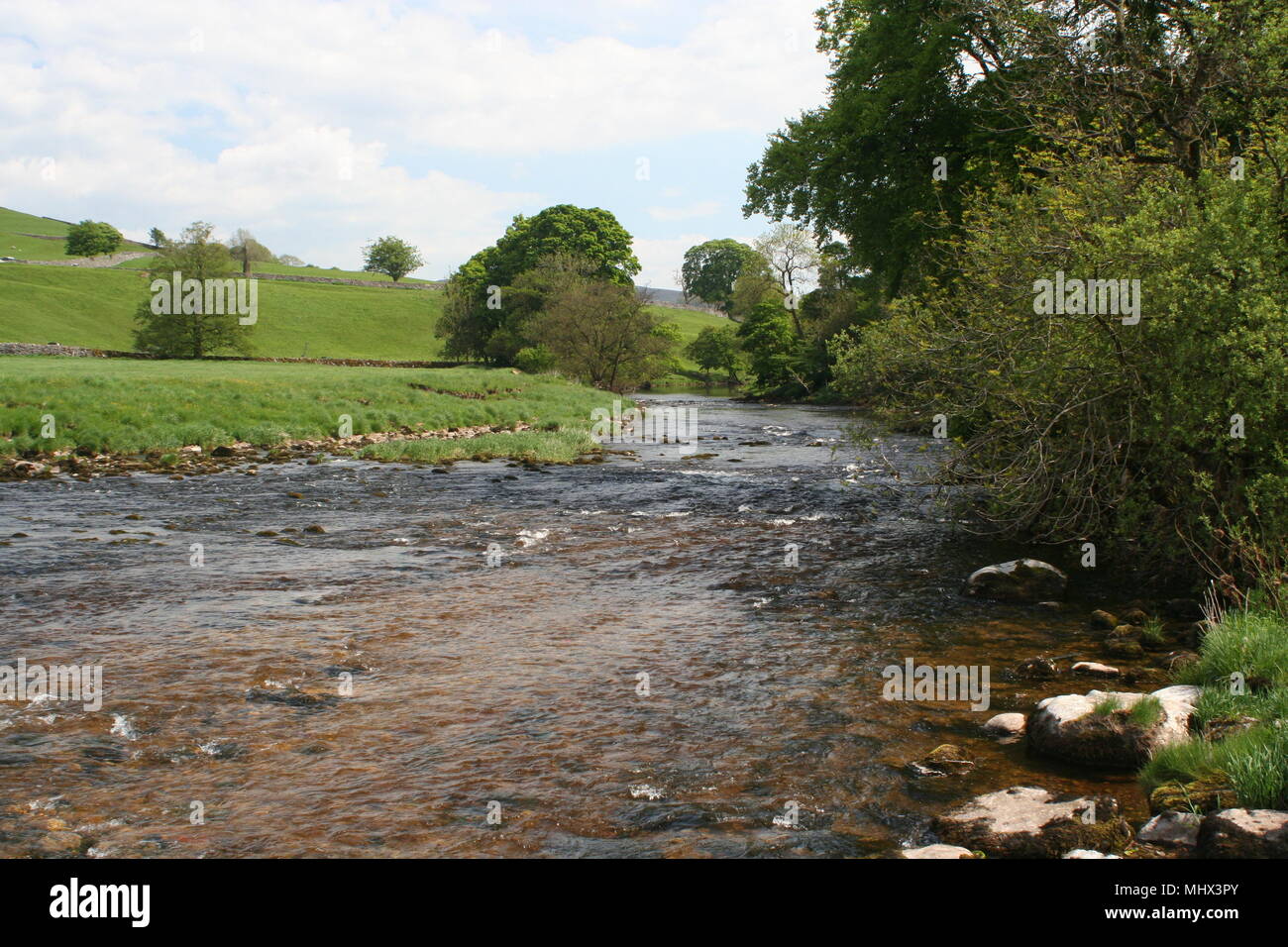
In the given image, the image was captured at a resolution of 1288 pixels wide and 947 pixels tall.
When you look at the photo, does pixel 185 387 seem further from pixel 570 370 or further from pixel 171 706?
pixel 570 370

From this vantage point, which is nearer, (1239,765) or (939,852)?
(939,852)

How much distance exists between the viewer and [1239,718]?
7695 millimetres

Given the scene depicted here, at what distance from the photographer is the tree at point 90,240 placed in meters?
151

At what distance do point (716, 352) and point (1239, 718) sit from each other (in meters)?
113

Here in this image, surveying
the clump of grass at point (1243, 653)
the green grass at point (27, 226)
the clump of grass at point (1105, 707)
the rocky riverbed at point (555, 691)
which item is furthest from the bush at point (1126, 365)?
the green grass at point (27, 226)

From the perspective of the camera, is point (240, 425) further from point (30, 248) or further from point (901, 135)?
point (30, 248)

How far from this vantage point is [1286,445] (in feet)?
36.6

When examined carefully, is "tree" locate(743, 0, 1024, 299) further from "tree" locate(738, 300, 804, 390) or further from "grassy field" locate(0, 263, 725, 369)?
"grassy field" locate(0, 263, 725, 369)

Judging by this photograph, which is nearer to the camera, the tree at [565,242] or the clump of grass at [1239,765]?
the clump of grass at [1239,765]

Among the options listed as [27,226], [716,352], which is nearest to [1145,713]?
[716,352]

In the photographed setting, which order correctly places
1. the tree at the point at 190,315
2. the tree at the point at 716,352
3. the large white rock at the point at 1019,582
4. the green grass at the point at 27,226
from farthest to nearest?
the green grass at the point at 27,226
the tree at the point at 716,352
the tree at the point at 190,315
the large white rock at the point at 1019,582

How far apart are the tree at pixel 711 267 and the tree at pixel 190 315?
10882cm

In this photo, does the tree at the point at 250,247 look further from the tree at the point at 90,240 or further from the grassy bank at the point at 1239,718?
the grassy bank at the point at 1239,718

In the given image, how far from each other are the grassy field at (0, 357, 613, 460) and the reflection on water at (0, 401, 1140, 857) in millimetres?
8931
